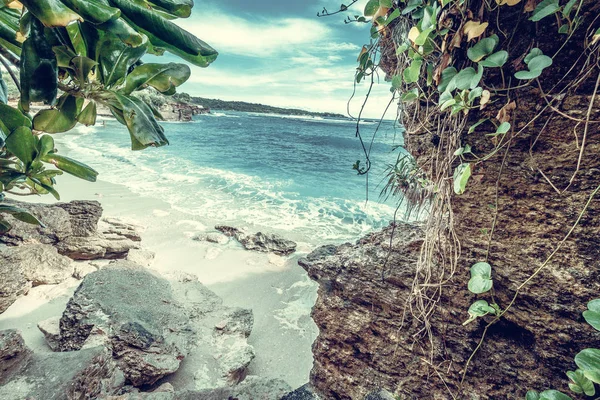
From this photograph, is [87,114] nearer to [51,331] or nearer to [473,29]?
[473,29]

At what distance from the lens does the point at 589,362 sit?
0.74m

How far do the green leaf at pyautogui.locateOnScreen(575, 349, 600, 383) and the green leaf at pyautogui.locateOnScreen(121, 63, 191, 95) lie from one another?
4.39 ft

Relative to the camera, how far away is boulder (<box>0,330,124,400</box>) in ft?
5.05

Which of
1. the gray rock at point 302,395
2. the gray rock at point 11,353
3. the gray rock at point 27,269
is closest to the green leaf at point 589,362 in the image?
the gray rock at point 302,395

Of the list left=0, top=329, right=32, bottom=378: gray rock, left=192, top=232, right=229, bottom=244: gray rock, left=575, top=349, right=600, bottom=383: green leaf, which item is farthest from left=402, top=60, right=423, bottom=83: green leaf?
left=192, top=232, right=229, bottom=244: gray rock

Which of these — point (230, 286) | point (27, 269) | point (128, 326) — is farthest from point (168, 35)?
point (230, 286)

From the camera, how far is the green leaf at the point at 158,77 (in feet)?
2.56

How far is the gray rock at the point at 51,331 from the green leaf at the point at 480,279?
3.47 m

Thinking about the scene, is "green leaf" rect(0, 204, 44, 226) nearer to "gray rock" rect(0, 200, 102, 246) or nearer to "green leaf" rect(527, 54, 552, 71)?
"green leaf" rect(527, 54, 552, 71)

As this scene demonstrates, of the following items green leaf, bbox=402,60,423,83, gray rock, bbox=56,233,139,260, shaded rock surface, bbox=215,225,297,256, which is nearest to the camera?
green leaf, bbox=402,60,423,83

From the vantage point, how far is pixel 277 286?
16.3ft

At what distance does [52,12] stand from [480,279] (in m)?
1.47

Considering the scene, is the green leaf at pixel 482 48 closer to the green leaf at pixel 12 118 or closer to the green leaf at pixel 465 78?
the green leaf at pixel 465 78

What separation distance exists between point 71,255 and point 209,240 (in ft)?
8.08
